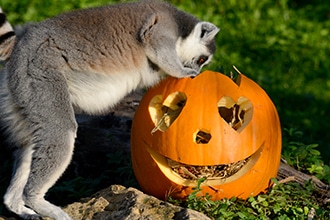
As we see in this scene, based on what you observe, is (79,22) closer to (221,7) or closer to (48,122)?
(48,122)

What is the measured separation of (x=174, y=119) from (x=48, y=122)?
82 cm

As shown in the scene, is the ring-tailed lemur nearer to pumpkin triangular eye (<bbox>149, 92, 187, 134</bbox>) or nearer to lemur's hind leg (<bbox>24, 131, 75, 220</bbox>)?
lemur's hind leg (<bbox>24, 131, 75, 220</bbox>)

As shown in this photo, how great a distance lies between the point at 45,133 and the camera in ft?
15.7

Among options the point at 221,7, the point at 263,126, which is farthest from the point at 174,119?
the point at 221,7

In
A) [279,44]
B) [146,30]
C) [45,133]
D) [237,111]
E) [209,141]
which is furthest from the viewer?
[279,44]

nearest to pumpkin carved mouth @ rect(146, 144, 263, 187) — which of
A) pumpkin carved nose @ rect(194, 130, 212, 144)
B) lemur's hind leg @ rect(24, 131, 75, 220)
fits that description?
pumpkin carved nose @ rect(194, 130, 212, 144)

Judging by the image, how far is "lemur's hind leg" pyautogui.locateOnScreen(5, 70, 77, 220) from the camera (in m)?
4.79

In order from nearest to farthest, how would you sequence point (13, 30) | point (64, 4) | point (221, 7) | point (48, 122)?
1. point (48, 122)
2. point (13, 30)
3. point (64, 4)
4. point (221, 7)

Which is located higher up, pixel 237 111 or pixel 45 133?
pixel 45 133

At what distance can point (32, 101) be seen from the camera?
480 cm

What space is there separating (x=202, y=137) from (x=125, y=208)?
69cm

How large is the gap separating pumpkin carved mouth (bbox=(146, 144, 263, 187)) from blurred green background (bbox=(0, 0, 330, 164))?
2.56 metres

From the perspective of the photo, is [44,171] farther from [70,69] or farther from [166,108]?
[166,108]

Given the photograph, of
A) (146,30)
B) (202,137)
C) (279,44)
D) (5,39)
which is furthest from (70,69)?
(279,44)
